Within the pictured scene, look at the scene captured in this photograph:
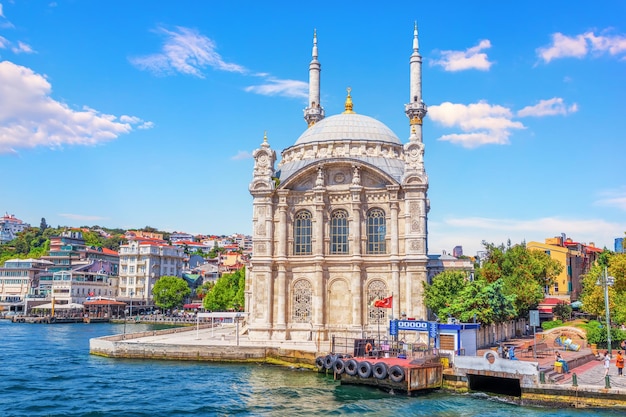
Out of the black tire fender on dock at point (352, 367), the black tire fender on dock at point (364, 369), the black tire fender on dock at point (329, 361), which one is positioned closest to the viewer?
the black tire fender on dock at point (364, 369)

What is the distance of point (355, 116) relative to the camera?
49.4m

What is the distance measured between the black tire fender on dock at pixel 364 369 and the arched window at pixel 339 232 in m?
13.1

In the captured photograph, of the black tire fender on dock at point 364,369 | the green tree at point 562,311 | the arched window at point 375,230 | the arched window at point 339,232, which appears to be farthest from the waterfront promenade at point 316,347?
the green tree at point 562,311

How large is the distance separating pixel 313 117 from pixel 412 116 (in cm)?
915

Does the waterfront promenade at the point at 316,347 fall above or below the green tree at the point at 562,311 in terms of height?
below

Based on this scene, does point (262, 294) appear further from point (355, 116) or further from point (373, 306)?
point (355, 116)

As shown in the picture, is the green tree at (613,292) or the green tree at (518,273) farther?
the green tree at (518,273)

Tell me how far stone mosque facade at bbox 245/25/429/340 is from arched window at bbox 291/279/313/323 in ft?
0.24

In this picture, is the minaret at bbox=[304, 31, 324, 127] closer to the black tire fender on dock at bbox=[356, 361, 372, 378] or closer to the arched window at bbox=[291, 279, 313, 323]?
the arched window at bbox=[291, 279, 313, 323]

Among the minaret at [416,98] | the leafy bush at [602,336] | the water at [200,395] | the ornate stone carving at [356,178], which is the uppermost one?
the minaret at [416,98]

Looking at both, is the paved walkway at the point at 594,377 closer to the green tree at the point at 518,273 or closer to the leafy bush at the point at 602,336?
the leafy bush at the point at 602,336

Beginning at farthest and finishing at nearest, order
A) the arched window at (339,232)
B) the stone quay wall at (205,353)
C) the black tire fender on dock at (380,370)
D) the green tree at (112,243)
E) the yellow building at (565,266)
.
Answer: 1. the green tree at (112,243)
2. the yellow building at (565,266)
3. the arched window at (339,232)
4. the stone quay wall at (205,353)
5. the black tire fender on dock at (380,370)

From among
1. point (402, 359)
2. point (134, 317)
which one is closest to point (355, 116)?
point (402, 359)

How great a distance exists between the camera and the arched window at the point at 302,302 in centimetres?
4388
